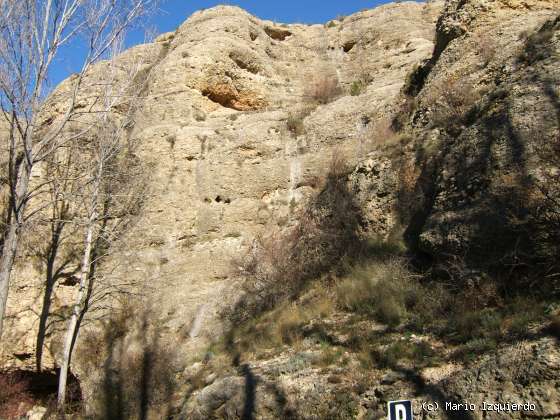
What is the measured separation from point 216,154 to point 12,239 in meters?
6.93

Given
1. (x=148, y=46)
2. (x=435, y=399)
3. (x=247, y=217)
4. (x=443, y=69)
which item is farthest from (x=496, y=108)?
(x=148, y=46)

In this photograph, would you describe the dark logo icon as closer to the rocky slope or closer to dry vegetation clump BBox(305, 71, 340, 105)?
the rocky slope

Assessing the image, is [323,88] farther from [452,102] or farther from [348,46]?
[452,102]

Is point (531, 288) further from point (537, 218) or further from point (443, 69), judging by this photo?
point (443, 69)

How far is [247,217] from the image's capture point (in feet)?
38.0

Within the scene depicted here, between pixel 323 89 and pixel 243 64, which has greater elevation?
pixel 243 64

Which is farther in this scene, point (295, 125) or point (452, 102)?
point (295, 125)

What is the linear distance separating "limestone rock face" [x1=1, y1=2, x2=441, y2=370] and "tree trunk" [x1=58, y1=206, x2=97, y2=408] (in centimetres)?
39

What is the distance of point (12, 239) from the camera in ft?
21.0

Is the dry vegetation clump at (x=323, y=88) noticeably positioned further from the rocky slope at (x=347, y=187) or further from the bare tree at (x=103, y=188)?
the bare tree at (x=103, y=188)

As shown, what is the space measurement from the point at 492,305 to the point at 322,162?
7.27 metres

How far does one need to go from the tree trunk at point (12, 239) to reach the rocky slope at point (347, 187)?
301 centimetres

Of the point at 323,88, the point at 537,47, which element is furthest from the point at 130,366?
the point at 323,88

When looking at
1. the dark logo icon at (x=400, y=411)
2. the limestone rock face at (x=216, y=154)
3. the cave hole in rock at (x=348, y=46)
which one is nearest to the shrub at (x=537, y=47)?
the limestone rock face at (x=216, y=154)
